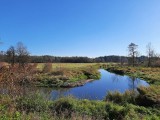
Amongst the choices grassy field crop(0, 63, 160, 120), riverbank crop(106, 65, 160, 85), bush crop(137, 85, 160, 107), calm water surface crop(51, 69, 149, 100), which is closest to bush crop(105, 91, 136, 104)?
grassy field crop(0, 63, 160, 120)

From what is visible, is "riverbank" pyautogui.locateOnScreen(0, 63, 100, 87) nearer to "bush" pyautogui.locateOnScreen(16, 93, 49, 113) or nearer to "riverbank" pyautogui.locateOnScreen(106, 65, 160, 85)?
"bush" pyautogui.locateOnScreen(16, 93, 49, 113)

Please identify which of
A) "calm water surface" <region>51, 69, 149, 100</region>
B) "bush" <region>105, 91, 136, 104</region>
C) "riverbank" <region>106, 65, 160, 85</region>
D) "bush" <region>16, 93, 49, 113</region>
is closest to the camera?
"bush" <region>16, 93, 49, 113</region>

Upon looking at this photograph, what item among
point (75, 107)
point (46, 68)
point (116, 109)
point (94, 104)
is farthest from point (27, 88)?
point (46, 68)

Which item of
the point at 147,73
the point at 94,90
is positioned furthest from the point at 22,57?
the point at 147,73

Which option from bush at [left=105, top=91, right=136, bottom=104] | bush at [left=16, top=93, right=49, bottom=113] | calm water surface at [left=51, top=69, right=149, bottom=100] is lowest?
calm water surface at [left=51, top=69, right=149, bottom=100]

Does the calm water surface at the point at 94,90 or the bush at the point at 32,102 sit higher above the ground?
the bush at the point at 32,102

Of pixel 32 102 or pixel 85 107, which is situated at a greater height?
pixel 32 102

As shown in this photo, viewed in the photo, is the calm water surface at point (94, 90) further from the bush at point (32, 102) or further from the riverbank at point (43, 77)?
the bush at point (32, 102)

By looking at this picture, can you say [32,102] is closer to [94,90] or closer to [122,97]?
[122,97]

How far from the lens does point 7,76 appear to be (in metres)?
12.1

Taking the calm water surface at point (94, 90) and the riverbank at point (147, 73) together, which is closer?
the calm water surface at point (94, 90)

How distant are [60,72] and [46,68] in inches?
218

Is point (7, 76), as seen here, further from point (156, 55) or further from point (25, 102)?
point (156, 55)

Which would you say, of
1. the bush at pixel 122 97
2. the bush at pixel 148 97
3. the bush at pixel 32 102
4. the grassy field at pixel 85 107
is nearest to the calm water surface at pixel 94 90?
the bush at pixel 122 97
